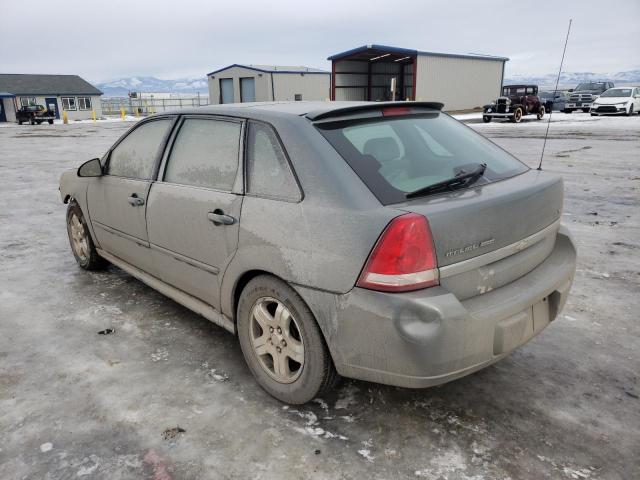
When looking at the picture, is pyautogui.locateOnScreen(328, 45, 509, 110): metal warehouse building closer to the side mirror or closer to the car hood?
the car hood

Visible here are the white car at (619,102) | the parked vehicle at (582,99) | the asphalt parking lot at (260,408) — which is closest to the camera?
the asphalt parking lot at (260,408)

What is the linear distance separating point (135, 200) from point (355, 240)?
2067mm

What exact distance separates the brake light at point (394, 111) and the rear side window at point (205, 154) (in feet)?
2.78

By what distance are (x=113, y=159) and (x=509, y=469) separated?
140 inches

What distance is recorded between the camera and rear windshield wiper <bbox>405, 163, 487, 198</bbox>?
2.38 metres

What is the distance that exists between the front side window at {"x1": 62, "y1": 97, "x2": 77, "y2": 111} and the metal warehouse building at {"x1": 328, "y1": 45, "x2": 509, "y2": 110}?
30.3 m

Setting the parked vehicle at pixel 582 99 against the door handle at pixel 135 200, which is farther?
the parked vehicle at pixel 582 99

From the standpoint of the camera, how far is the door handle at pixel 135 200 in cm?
356

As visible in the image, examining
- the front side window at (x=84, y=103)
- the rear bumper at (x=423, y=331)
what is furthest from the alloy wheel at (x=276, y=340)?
the front side window at (x=84, y=103)

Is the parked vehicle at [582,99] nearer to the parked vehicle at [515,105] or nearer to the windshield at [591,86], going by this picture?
the windshield at [591,86]

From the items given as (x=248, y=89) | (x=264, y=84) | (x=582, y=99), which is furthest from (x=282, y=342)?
(x=248, y=89)

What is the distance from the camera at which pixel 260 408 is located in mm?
2715

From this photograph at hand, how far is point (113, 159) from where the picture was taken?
409 centimetres

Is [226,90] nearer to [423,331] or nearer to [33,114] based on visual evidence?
[33,114]
